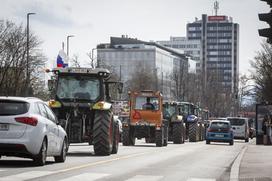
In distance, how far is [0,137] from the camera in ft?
61.0

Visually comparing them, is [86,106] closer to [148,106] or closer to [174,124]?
[148,106]

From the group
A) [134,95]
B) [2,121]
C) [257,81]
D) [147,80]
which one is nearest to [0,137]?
[2,121]

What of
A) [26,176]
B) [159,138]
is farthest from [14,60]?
[26,176]

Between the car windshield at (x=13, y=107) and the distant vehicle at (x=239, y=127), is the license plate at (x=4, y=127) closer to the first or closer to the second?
the car windshield at (x=13, y=107)

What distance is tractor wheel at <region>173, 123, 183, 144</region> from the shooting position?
4566cm

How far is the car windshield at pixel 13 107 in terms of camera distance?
61.7ft

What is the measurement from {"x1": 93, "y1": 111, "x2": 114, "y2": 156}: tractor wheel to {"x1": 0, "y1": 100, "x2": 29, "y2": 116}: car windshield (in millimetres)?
6281

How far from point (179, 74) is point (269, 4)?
10453 cm

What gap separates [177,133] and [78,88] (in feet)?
64.6

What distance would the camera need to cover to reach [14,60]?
6994 centimetres

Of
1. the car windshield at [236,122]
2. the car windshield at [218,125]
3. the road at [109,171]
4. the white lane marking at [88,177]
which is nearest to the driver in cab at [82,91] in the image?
the road at [109,171]

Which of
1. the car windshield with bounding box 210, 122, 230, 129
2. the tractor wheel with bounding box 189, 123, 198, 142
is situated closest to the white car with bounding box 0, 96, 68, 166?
the car windshield with bounding box 210, 122, 230, 129

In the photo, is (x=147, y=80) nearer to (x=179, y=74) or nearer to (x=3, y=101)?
(x=179, y=74)

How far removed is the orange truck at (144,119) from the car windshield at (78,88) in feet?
43.8
